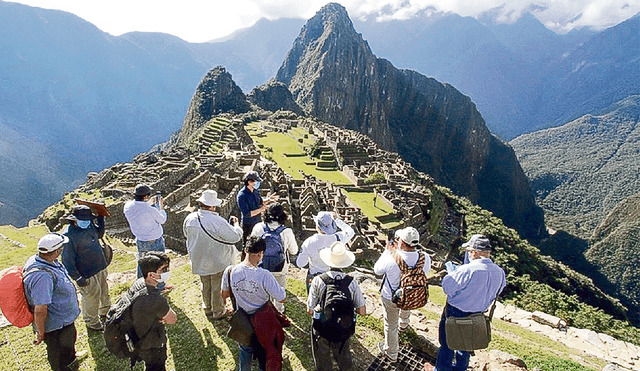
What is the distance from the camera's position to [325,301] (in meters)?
4.24

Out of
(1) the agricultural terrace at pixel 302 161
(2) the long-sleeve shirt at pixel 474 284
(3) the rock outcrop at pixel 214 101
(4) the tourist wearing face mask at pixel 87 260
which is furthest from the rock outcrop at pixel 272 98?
(2) the long-sleeve shirt at pixel 474 284

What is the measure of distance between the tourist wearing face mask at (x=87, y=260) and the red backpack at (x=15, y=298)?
923mm

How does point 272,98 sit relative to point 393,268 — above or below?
below

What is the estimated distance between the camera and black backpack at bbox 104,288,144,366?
3787 mm

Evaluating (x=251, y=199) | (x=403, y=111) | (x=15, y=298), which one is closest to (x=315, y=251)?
(x=251, y=199)

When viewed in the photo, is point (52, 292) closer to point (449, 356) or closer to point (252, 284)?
point (252, 284)

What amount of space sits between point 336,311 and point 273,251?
1.54m

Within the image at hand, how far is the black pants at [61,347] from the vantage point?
14.7 feet

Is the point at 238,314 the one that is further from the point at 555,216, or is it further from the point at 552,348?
the point at 555,216

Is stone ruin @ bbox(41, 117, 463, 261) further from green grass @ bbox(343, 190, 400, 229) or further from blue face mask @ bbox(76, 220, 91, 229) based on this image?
blue face mask @ bbox(76, 220, 91, 229)

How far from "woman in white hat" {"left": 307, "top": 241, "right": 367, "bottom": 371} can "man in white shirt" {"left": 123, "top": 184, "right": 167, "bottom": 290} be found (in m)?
3.05

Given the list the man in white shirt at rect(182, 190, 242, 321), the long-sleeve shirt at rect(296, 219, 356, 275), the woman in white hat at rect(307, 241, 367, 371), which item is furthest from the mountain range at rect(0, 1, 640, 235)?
the woman in white hat at rect(307, 241, 367, 371)

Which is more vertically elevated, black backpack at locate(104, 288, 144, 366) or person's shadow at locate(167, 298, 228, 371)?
black backpack at locate(104, 288, 144, 366)

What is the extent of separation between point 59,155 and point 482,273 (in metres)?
150
